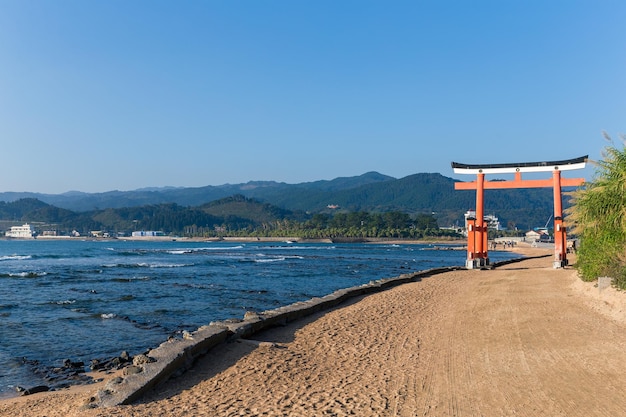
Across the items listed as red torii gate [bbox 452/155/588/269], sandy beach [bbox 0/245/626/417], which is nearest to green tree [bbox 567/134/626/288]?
sandy beach [bbox 0/245/626/417]

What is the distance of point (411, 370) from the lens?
8562 millimetres

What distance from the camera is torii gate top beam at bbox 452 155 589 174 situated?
27.6m

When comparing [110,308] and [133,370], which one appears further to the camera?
[110,308]

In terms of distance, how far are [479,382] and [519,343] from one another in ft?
9.50

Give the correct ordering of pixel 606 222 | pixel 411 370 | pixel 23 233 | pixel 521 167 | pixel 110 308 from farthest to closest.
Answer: pixel 23 233 → pixel 521 167 → pixel 110 308 → pixel 606 222 → pixel 411 370

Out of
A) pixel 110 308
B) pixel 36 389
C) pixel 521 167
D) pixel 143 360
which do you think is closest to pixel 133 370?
pixel 143 360

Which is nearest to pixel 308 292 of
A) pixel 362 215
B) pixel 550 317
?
pixel 550 317

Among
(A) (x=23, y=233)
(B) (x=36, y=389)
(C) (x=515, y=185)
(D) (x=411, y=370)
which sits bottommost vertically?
(A) (x=23, y=233)

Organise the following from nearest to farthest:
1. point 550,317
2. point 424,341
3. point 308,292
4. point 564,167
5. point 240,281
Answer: point 424,341
point 550,317
point 308,292
point 564,167
point 240,281

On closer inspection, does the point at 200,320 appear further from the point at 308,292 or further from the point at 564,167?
the point at 564,167

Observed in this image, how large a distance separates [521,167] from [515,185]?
1058mm

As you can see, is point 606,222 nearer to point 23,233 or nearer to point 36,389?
point 36,389

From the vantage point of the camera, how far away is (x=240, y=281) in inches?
1264

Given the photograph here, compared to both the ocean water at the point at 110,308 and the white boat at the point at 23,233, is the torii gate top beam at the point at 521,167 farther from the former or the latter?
the white boat at the point at 23,233
